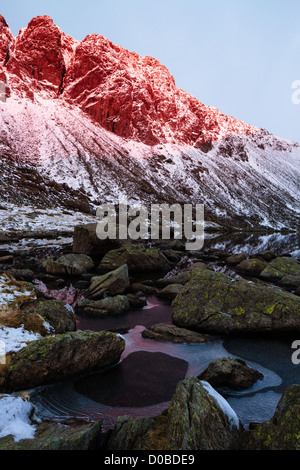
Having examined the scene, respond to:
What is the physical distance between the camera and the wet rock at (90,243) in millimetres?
22188

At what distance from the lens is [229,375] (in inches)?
253

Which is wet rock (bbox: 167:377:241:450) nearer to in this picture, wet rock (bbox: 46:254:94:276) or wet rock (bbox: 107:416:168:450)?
wet rock (bbox: 107:416:168:450)

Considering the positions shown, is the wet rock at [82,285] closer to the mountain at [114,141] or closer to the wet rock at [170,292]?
the wet rock at [170,292]

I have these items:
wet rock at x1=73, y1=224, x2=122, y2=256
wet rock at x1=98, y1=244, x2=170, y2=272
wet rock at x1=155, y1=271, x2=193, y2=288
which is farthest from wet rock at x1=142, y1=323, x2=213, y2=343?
wet rock at x1=73, y1=224, x2=122, y2=256

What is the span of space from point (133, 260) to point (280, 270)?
10513 millimetres

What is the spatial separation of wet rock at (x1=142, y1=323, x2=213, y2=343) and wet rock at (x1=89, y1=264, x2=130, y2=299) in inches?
165

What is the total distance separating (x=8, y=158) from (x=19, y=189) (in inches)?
694

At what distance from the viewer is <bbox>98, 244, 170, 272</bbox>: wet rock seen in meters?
18.6

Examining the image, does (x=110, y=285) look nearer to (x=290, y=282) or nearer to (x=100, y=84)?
(x=290, y=282)

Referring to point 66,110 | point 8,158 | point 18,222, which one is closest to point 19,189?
point 8,158

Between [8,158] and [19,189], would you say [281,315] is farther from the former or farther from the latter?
[8,158]

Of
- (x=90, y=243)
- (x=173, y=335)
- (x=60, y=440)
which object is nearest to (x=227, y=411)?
(x=60, y=440)

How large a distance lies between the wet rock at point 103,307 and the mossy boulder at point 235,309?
95.0 inches
